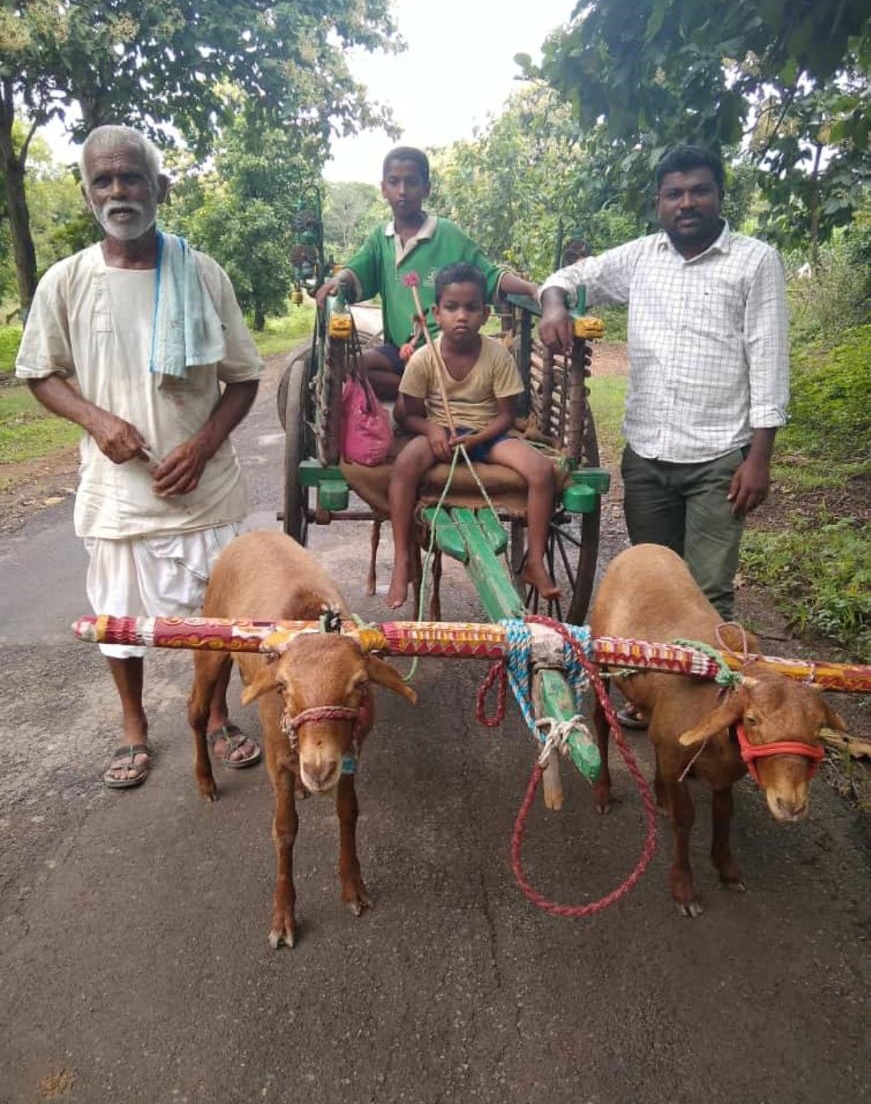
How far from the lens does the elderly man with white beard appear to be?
312 cm

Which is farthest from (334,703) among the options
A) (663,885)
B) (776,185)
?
(776,185)

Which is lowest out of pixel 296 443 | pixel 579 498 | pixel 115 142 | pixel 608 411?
pixel 608 411

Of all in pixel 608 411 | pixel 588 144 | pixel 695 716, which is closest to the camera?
pixel 695 716

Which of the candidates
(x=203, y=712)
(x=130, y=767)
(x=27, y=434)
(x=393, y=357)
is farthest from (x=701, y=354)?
(x=27, y=434)

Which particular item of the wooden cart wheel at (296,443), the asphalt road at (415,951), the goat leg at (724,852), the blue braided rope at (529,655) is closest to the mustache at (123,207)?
the wooden cart wheel at (296,443)

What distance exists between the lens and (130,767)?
A: 352 centimetres

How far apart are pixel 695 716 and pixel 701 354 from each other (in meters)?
1.62

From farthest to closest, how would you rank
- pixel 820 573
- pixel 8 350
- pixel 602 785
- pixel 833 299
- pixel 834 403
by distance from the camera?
pixel 8 350, pixel 833 299, pixel 834 403, pixel 820 573, pixel 602 785

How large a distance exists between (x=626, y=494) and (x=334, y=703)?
2.31 meters

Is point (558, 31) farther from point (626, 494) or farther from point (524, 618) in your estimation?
point (524, 618)

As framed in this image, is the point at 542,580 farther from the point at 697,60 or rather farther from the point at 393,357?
the point at 697,60

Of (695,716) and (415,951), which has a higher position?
(695,716)

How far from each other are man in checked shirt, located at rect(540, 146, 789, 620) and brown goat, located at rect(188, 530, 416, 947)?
1.50 m

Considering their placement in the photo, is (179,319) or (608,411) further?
(608,411)
